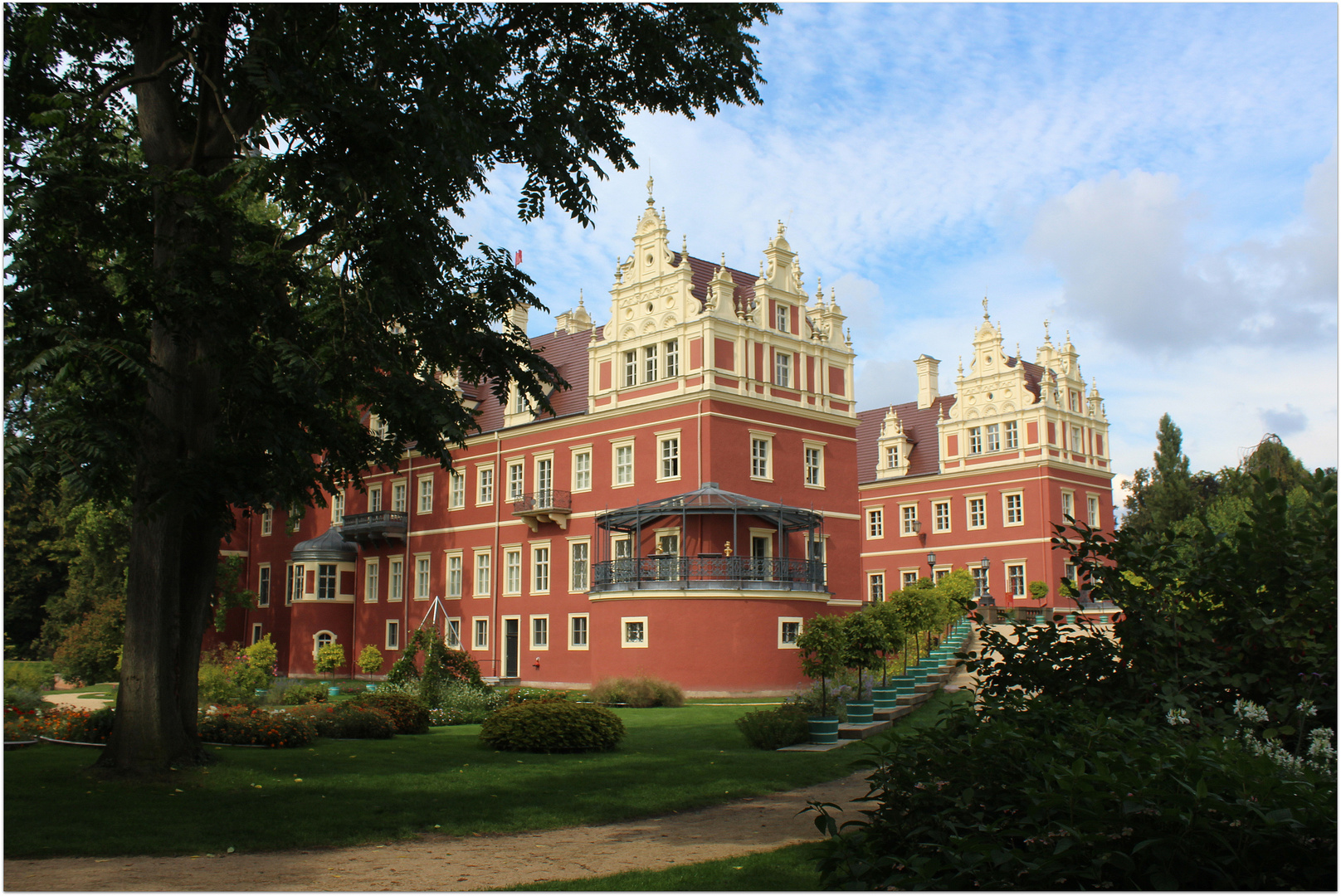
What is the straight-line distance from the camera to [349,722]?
55.4ft

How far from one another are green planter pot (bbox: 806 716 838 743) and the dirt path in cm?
680

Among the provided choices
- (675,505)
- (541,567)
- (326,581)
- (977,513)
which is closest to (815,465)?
(675,505)

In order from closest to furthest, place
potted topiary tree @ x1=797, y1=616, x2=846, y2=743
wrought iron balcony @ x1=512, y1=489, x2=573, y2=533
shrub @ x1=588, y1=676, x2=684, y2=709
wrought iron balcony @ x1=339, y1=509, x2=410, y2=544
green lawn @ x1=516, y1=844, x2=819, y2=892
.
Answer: green lawn @ x1=516, y1=844, x2=819, y2=892
potted topiary tree @ x1=797, y1=616, x2=846, y2=743
shrub @ x1=588, y1=676, x2=684, y2=709
wrought iron balcony @ x1=512, y1=489, x2=573, y2=533
wrought iron balcony @ x1=339, y1=509, x2=410, y2=544

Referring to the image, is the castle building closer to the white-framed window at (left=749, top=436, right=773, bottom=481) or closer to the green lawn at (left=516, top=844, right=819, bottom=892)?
the white-framed window at (left=749, top=436, right=773, bottom=481)

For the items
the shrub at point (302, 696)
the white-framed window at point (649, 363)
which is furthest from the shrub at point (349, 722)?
the white-framed window at point (649, 363)

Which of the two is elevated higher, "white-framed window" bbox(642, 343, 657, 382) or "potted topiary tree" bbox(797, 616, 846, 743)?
"white-framed window" bbox(642, 343, 657, 382)

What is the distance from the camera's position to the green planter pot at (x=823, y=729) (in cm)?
1652

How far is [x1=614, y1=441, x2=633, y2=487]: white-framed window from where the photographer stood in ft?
114

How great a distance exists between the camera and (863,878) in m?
5.73

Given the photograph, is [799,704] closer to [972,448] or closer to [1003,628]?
[1003,628]

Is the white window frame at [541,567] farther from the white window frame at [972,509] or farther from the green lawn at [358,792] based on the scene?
the white window frame at [972,509]

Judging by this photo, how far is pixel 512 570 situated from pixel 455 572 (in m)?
4.01

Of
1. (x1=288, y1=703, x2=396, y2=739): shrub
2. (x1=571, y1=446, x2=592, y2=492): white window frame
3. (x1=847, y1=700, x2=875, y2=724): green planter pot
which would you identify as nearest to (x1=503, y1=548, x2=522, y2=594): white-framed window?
(x1=571, y1=446, x2=592, y2=492): white window frame

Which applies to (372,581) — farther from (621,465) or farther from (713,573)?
(713,573)
